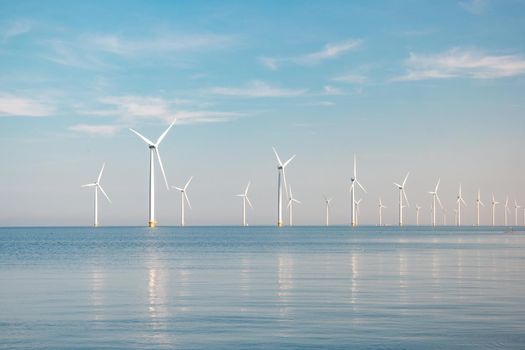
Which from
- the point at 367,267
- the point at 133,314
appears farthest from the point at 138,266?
the point at 133,314

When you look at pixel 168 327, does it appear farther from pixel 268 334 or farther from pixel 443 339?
pixel 443 339

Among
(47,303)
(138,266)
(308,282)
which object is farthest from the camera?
(138,266)

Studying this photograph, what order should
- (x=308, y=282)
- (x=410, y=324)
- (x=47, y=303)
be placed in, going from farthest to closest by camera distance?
(x=308, y=282)
(x=47, y=303)
(x=410, y=324)

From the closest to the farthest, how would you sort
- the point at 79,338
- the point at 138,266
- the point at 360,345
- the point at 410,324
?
the point at 360,345
the point at 79,338
the point at 410,324
the point at 138,266

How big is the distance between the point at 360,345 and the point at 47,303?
1770cm

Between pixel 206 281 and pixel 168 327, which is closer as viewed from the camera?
Result: pixel 168 327

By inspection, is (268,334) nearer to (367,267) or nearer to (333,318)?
(333,318)

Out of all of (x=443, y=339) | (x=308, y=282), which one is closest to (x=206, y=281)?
(x=308, y=282)

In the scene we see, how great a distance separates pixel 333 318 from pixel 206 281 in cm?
1965

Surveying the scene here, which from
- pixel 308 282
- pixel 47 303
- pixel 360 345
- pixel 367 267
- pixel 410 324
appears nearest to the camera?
pixel 360 345

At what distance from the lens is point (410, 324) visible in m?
29.0

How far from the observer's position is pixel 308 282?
157 ft

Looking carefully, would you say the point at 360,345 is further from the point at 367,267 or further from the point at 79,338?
the point at 367,267

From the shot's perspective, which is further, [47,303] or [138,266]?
[138,266]
